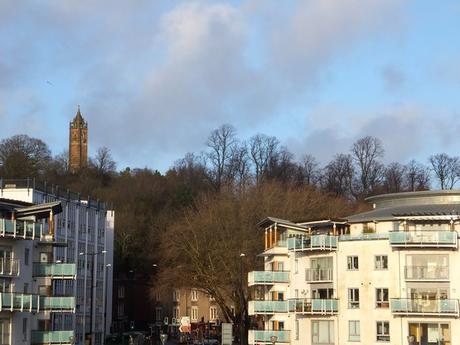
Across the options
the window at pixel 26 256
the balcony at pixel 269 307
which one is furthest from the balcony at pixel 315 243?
the window at pixel 26 256

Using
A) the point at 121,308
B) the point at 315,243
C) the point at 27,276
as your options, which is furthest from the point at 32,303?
the point at 121,308

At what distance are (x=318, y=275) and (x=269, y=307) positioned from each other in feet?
19.7

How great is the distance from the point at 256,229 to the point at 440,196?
106 feet

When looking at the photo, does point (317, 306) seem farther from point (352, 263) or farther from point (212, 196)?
point (212, 196)

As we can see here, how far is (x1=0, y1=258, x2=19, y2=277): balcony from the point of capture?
235 ft

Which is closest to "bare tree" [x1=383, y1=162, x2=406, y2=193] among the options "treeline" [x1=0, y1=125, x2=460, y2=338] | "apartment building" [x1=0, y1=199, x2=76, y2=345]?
"treeline" [x1=0, y1=125, x2=460, y2=338]

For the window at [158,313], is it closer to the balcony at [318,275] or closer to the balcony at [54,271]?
the balcony at [318,275]

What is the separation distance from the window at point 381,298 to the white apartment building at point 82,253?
38.7 meters

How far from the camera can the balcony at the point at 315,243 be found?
7931cm

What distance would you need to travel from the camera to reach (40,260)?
255 feet

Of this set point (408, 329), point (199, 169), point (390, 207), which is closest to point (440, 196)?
point (390, 207)

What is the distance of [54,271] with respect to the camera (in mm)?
75625

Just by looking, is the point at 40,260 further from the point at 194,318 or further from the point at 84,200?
the point at 194,318

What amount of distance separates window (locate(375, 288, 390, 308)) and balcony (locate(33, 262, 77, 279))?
2468cm
